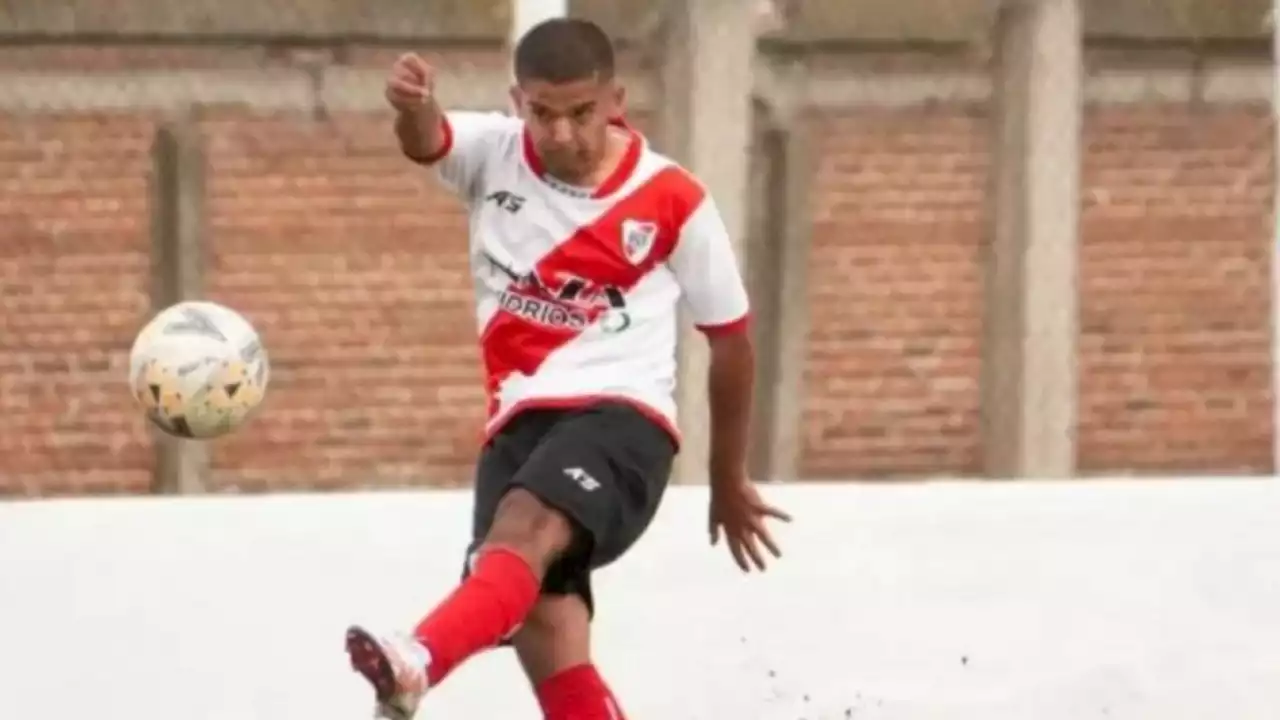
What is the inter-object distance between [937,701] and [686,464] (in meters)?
0.96

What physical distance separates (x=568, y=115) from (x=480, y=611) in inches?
18.8

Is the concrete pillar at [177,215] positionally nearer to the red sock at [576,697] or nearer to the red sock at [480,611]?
the red sock at [576,697]

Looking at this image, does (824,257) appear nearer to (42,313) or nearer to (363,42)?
(363,42)

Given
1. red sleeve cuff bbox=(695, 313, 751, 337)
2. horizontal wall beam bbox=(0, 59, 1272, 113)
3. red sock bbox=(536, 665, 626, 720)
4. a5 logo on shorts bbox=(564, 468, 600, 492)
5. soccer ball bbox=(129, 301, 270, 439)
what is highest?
horizontal wall beam bbox=(0, 59, 1272, 113)

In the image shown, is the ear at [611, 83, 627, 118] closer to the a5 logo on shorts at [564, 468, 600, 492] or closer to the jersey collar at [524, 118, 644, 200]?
the jersey collar at [524, 118, 644, 200]

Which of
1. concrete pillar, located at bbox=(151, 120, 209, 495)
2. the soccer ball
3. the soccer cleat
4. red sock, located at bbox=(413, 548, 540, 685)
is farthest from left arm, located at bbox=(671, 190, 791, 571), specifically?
concrete pillar, located at bbox=(151, 120, 209, 495)

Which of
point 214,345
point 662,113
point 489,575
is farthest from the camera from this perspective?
point 662,113

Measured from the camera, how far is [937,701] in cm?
243

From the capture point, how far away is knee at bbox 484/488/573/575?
1.67m

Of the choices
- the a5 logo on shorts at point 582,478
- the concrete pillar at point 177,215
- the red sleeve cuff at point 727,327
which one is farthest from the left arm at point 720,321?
the concrete pillar at point 177,215

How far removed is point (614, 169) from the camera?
1.84 metres

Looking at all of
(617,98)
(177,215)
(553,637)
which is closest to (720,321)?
(617,98)

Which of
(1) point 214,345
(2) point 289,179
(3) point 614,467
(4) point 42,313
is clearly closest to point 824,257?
(2) point 289,179

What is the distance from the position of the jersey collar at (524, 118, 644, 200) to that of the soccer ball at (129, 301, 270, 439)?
59cm
